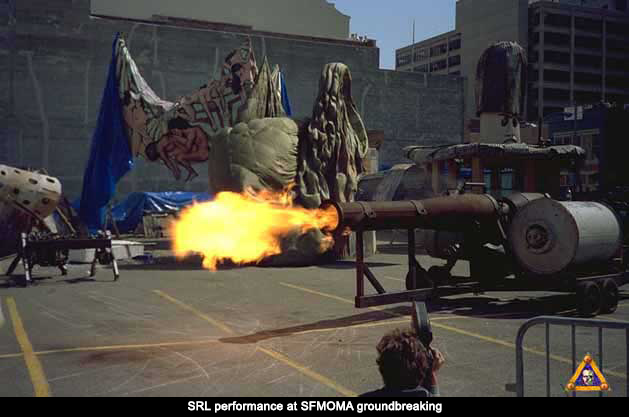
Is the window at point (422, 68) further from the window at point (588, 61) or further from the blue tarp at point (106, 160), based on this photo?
the blue tarp at point (106, 160)

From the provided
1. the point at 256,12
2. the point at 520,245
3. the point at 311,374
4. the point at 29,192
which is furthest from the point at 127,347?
the point at 256,12

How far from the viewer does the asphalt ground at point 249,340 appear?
7289 millimetres

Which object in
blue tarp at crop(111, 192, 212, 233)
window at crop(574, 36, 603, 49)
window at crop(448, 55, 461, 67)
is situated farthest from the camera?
window at crop(448, 55, 461, 67)

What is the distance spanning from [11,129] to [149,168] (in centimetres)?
971

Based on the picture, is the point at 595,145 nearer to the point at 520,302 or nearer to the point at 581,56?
the point at 581,56

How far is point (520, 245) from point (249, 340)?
5.66m

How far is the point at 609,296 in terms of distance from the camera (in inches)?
467

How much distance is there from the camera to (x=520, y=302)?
1316cm

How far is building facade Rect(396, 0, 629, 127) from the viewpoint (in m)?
92.0

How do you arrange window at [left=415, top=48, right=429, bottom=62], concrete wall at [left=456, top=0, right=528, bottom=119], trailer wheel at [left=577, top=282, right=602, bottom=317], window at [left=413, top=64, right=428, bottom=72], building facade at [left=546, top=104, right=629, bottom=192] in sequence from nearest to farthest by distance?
trailer wheel at [left=577, top=282, right=602, bottom=317]
building facade at [left=546, top=104, right=629, bottom=192]
concrete wall at [left=456, top=0, right=528, bottom=119]
window at [left=415, top=48, right=429, bottom=62]
window at [left=413, top=64, right=428, bottom=72]

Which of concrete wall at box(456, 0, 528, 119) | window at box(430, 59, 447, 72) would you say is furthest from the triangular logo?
window at box(430, 59, 447, 72)

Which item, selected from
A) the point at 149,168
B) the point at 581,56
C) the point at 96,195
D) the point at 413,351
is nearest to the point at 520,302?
the point at 413,351

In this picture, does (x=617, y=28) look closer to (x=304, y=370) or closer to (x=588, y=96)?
(x=588, y=96)

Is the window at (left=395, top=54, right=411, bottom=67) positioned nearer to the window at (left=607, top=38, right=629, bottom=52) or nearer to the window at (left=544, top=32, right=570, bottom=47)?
the window at (left=544, top=32, right=570, bottom=47)
